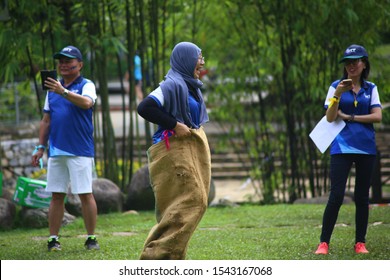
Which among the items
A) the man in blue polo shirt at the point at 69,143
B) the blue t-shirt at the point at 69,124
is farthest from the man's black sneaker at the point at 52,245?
the blue t-shirt at the point at 69,124

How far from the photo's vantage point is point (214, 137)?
621 inches

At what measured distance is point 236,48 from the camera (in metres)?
11.6

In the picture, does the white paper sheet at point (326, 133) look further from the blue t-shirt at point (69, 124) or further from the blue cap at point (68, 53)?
the blue cap at point (68, 53)

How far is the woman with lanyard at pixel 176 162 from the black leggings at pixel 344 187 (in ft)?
3.91

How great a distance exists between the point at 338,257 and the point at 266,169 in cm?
553

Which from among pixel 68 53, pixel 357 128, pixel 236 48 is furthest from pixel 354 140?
pixel 236 48

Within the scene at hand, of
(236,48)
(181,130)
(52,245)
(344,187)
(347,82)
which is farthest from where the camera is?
(236,48)

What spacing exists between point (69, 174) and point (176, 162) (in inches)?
66.7

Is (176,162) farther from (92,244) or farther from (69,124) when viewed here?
(92,244)

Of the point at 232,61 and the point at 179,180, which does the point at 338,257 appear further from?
the point at 232,61

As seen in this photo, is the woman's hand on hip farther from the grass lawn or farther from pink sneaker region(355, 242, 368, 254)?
pink sneaker region(355, 242, 368, 254)

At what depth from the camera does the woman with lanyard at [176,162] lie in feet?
16.8

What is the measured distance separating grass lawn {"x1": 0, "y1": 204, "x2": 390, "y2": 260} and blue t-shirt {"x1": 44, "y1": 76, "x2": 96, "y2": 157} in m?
0.74
